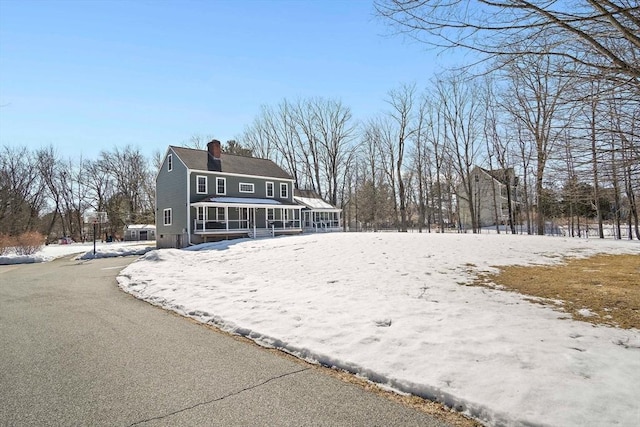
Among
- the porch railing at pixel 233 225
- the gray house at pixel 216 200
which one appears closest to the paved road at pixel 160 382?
the porch railing at pixel 233 225

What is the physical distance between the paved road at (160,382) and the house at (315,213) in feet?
91.9

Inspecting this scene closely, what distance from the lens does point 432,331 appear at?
477cm

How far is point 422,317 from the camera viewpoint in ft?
17.8

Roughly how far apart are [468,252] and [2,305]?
513 inches

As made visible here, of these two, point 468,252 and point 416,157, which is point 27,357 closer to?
point 468,252

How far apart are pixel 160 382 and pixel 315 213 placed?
33.4 meters

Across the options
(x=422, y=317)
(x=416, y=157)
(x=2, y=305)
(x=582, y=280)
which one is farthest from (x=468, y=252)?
(x=416, y=157)

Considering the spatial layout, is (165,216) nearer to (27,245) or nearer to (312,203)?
(27,245)

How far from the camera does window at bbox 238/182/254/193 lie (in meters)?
29.1

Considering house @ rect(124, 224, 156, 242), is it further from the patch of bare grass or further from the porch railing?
the patch of bare grass

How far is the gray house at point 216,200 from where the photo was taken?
25.6m

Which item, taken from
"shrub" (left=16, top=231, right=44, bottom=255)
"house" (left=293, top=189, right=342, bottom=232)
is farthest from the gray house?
"shrub" (left=16, top=231, right=44, bottom=255)

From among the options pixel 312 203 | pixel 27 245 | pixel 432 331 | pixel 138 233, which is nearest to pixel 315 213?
pixel 312 203

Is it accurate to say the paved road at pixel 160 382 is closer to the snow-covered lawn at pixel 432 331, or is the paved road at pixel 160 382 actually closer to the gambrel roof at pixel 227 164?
the snow-covered lawn at pixel 432 331
